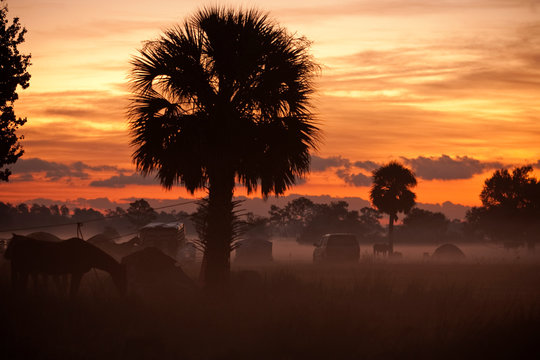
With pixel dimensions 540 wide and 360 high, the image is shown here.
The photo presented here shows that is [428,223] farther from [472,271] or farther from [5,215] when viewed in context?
[5,215]

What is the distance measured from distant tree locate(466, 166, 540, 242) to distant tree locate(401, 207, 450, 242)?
3276 cm

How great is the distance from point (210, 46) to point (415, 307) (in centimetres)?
1020

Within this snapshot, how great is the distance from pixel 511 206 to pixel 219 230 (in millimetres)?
61505

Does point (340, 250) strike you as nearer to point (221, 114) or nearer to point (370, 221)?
point (221, 114)

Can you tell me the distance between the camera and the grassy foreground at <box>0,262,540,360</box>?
11516 mm

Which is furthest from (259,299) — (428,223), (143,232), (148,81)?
(428,223)

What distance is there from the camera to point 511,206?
7125 cm

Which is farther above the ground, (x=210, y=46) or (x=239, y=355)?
(x=210, y=46)

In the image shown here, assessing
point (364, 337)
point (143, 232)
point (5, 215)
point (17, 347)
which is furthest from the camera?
point (5, 215)

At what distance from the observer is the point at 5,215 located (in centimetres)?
14250

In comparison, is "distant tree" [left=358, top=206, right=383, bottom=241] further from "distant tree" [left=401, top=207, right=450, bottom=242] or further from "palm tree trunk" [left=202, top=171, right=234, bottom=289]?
"palm tree trunk" [left=202, top=171, right=234, bottom=289]

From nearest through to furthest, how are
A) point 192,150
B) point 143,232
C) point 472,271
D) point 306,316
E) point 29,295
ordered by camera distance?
point 306,316 → point 29,295 → point 192,150 → point 472,271 → point 143,232

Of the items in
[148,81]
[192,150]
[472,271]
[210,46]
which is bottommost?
[472,271]

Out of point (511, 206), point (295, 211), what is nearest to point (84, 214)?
point (295, 211)
